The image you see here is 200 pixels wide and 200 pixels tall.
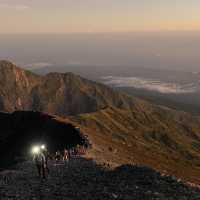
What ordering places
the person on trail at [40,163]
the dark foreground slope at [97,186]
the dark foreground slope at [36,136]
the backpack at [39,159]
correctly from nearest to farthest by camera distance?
the dark foreground slope at [97,186]
the person on trail at [40,163]
the backpack at [39,159]
the dark foreground slope at [36,136]

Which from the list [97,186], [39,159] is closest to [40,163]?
[39,159]

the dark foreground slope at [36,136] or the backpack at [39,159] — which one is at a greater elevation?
the backpack at [39,159]

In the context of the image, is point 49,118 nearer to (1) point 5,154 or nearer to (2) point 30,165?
(1) point 5,154

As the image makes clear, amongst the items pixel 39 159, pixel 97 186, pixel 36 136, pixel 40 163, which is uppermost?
pixel 97 186

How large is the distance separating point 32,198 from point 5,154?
60838 mm

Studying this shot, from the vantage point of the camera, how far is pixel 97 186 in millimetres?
36688

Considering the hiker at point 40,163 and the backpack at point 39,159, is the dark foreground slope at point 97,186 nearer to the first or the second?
the hiker at point 40,163

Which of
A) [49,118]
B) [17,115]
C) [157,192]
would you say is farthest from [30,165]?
[17,115]

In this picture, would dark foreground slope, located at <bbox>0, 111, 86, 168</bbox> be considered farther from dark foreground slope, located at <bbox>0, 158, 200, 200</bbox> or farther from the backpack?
dark foreground slope, located at <bbox>0, 158, 200, 200</bbox>

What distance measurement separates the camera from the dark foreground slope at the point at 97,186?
1300 inches

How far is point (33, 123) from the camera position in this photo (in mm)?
116625

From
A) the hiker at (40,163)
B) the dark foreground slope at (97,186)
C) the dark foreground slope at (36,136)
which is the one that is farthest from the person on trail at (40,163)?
the dark foreground slope at (36,136)

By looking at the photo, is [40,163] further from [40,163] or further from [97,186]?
[97,186]

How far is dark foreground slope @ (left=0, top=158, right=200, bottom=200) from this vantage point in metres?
33.0
